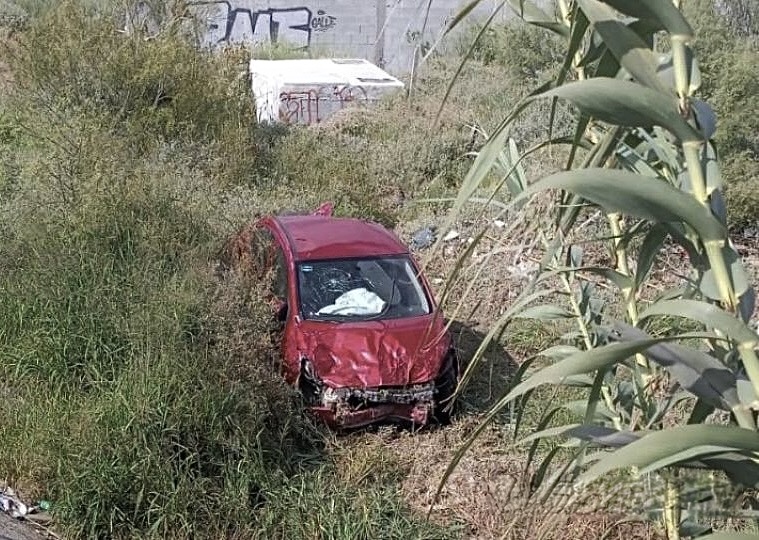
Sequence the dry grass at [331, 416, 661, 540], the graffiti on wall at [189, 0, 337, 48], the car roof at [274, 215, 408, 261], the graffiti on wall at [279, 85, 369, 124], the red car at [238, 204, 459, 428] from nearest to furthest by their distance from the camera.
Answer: the dry grass at [331, 416, 661, 540] < the red car at [238, 204, 459, 428] < the car roof at [274, 215, 408, 261] < the graffiti on wall at [279, 85, 369, 124] < the graffiti on wall at [189, 0, 337, 48]

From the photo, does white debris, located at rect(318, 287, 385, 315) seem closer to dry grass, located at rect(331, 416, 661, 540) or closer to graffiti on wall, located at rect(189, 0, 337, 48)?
dry grass, located at rect(331, 416, 661, 540)

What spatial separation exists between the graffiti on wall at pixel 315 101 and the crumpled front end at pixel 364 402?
10444 mm

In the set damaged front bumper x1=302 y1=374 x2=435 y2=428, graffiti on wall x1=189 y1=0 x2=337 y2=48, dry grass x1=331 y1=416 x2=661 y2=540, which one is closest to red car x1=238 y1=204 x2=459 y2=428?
damaged front bumper x1=302 y1=374 x2=435 y2=428

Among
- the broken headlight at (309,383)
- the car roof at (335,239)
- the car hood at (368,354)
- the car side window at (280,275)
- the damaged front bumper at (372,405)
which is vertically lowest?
the damaged front bumper at (372,405)

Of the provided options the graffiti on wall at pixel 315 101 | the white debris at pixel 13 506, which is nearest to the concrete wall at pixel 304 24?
the graffiti on wall at pixel 315 101

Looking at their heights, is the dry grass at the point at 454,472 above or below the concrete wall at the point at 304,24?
below

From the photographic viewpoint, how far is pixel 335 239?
26.5 ft

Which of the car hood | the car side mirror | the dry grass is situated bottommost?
the dry grass

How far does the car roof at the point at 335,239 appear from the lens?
786 centimetres

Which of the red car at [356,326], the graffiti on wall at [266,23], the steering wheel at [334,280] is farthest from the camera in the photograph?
the graffiti on wall at [266,23]

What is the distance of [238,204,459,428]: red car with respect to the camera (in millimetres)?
6949

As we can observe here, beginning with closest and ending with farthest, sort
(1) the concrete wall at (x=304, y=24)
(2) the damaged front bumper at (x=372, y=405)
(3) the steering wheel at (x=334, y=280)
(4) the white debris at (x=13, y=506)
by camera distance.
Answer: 1. (4) the white debris at (x=13, y=506)
2. (2) the damaged front bumper at (x=372, y=405)
3. (3) the steering wheel at (x=334, y=280)
4. (1) the concrete wall at (x=304, y=24)

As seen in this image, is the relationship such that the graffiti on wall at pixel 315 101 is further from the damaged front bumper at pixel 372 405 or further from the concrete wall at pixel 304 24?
the damaged front bumper at pixel 372 405

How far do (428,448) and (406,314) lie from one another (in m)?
1.23
